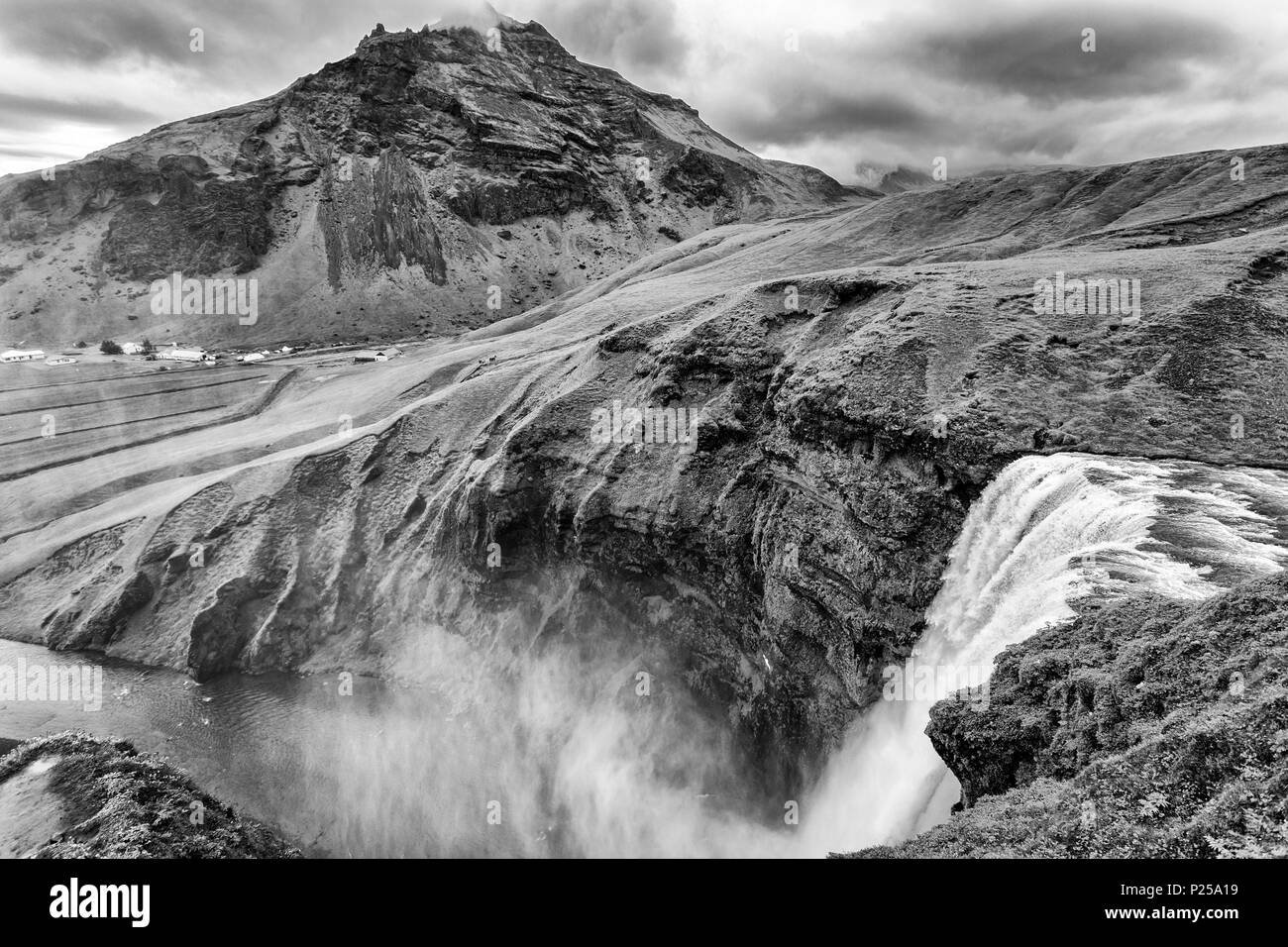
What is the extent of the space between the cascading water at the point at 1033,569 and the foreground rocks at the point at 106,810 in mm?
19499

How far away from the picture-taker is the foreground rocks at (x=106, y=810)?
17047 mm

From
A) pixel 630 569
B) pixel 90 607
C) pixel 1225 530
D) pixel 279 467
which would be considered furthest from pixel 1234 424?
pixel 90 607

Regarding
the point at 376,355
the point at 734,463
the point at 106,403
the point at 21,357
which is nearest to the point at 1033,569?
the point at 734,463

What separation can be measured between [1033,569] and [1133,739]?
8.68 meters

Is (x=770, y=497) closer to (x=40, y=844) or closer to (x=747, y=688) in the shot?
(x=747, y=688)

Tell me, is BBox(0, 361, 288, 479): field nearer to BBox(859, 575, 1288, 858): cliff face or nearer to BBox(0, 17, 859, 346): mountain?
BBox(0, 17, 859, 346): mountain

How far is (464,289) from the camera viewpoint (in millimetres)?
181125

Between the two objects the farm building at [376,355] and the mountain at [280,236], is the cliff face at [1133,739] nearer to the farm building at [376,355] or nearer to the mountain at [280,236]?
the farm building at [376,355]

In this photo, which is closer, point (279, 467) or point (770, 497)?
point (770, 497)

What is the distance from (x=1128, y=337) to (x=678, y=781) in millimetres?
29165

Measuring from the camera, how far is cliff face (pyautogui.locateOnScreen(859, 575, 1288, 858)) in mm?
8516

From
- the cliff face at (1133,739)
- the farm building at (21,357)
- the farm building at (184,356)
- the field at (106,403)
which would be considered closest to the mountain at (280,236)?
the farm building at (21,357)

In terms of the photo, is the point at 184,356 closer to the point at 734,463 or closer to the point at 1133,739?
the point at 734,463

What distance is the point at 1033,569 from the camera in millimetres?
19281
